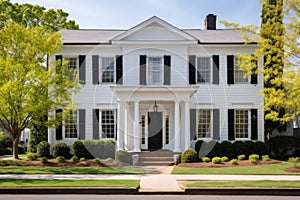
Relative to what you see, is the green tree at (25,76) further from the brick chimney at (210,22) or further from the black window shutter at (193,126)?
the brick chimney at (210,22)

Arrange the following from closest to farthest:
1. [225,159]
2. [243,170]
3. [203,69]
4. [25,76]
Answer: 1. [243,170]
2. [25,76]
3. [225,159]
4. [203,69]

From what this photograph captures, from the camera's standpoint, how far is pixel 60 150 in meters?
22.2

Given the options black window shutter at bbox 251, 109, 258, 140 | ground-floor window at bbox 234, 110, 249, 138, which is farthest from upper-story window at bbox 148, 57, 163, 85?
black window shutter at bbox 251, 109, 258, 140

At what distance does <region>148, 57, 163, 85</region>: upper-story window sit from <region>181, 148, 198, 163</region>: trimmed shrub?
15.7 ft

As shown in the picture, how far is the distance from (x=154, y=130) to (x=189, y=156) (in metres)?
3.61

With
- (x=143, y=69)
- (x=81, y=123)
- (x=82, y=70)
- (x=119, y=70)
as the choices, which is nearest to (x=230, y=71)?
(x=143, y=69)

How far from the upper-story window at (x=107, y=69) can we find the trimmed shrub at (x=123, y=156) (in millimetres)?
5116

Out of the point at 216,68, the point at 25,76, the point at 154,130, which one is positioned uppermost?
the point at 216,68

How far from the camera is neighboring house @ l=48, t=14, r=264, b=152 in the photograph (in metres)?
23.1

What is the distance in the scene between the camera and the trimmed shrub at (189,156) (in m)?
20.4

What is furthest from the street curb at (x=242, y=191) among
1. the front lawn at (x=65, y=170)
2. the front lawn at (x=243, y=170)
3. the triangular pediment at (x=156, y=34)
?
the triangular pediment at (x=156, y=34)

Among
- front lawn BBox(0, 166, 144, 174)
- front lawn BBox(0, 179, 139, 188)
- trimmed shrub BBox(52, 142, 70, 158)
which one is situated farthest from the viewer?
trimmed shrub BBox(52, 142, 70, 158)

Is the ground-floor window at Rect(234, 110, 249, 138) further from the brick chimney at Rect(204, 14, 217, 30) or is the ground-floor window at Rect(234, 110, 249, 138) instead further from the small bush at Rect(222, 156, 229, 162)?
the brick chimney at Rect(204, 14, 217, 30)

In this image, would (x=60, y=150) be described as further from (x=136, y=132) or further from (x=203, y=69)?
(x=203, y=69)
